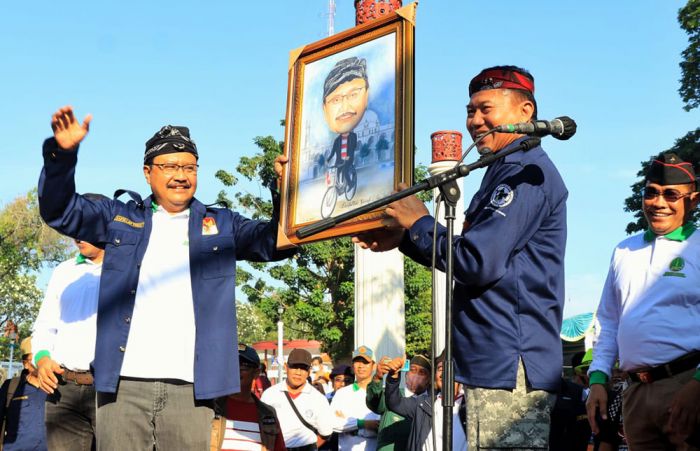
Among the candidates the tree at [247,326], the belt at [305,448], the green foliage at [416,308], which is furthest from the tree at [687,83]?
the tree at [247,326]

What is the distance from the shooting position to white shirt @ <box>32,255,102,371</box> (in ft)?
20.4

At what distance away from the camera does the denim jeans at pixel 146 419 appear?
4.27 m

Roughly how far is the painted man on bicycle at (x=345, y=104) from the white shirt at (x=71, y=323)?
2269 millimetres

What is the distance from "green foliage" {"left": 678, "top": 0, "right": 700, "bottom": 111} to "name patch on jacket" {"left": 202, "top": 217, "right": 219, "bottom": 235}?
22736 mm

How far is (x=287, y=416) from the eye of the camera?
9547 mm

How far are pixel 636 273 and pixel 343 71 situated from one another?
1.98 meters

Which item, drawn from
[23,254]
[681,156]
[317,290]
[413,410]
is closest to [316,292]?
[317,290]

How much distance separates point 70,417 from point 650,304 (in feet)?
12.9

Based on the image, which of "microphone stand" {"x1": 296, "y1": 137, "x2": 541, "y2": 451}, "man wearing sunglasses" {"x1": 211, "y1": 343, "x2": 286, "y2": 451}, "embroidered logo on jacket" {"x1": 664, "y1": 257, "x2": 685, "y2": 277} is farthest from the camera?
"man wearing sunglasses" {"x1": 211, "y1": 343, "x2": 286, "y2": 451}

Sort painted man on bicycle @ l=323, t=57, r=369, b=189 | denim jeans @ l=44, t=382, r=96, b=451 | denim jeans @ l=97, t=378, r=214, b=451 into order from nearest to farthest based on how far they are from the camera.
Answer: denim jeans @ l=97, t=378, r=214, b=451 < painted man on bicycle @ l=323, t=57, r=369, b=189 < denim jeans @ l=44, t=382, r=96, b=451

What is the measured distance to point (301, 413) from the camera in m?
9.62

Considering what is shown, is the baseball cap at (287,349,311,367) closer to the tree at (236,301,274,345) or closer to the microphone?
the microphone

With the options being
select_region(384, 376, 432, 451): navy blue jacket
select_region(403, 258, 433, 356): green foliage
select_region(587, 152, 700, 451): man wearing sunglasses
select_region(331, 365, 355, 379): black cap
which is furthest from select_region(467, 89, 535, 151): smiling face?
select_region(403, 258, 433, 356): green foliage

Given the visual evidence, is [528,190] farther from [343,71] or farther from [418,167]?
[418,167]
